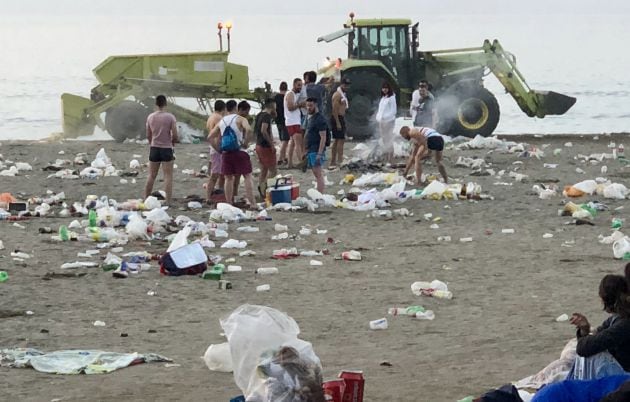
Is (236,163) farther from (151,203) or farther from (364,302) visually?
(364,302)

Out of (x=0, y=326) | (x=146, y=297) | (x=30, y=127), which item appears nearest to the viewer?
(x=0, y=326)

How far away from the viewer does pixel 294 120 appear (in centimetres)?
2055

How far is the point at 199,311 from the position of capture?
10523 mm

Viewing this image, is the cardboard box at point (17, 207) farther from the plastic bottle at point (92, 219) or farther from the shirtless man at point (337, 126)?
the shirtless man at point (337, 126)

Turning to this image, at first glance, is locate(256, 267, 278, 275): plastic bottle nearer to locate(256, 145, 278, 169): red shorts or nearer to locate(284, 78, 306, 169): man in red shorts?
locate(256, 145, 278, 169): red shorts

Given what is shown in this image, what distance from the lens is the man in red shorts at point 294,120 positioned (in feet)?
67.4

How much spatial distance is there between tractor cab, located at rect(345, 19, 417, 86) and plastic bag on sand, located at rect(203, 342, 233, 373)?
1822 cm

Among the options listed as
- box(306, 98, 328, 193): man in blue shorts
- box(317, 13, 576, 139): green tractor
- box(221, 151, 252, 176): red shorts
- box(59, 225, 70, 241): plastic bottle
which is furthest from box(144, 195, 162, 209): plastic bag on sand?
box(317, 13, 576, 139): green tractor

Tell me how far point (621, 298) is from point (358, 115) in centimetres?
1857

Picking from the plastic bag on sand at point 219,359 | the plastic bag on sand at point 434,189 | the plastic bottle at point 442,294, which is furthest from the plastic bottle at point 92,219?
the plastic bag on sand at point 219,359

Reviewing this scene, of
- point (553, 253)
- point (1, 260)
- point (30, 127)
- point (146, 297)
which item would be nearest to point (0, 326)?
point (146, 297)

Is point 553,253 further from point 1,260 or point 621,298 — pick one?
point 621,298

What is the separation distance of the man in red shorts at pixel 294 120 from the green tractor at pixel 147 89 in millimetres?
4760

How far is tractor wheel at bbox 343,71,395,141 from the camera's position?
25.2m
